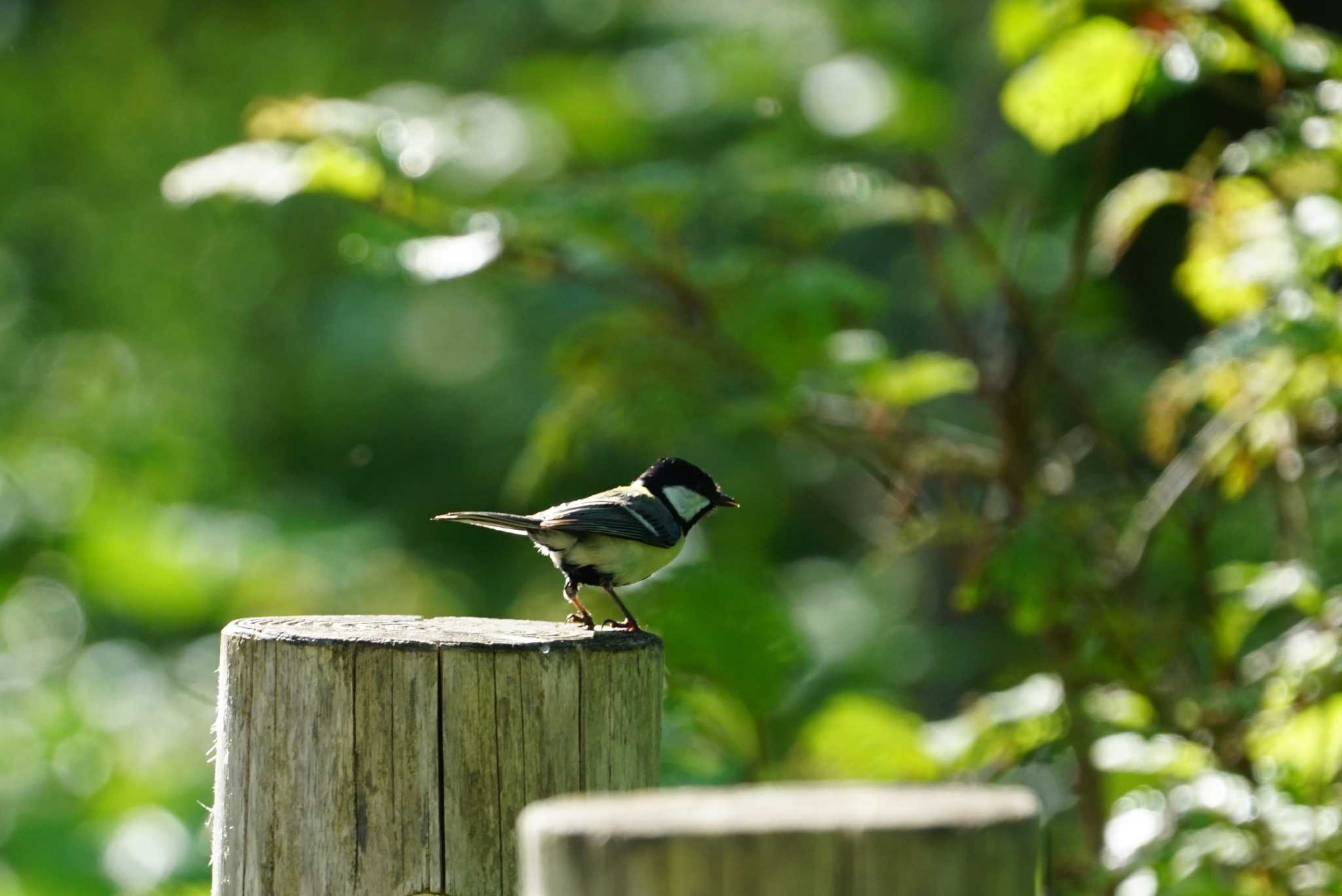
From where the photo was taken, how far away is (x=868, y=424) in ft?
14.5

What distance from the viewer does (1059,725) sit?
3893 mm

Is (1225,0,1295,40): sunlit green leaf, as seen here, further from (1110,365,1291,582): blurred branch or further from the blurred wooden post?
the blurred wooden post

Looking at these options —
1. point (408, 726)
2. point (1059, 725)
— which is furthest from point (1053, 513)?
point (408, 726)

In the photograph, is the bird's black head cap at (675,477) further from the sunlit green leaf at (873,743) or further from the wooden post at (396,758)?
the wooden post at (396,758)

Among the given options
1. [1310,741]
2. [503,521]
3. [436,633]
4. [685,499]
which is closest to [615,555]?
[503,521]

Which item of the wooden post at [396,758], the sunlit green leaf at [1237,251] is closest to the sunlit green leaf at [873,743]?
the sunlit green leaf at [1237,251]

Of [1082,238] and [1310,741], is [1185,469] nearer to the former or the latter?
[1082,238]

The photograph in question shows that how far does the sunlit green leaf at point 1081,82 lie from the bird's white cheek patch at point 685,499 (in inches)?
51.3

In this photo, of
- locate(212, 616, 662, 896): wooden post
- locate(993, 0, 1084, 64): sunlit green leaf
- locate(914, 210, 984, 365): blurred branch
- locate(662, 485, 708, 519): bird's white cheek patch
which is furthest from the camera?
locate(914, 210, 984, 365): blurred branch

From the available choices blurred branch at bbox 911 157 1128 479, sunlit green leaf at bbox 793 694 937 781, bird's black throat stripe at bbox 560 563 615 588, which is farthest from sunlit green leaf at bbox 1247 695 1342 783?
bird's black throat stripe at bbox 560 563 615 588

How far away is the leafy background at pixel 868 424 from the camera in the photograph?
3635mm

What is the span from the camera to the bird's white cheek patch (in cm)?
357

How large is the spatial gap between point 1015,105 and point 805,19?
13.7ft

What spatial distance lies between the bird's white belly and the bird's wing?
0.02 meters
